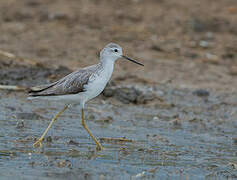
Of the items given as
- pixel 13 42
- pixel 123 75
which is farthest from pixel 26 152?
pixel 13 42

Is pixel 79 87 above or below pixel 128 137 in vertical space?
above

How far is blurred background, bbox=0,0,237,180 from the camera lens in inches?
255

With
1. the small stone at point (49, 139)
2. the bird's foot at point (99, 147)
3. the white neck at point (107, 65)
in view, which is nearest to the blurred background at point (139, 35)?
the white neck at point (107, 65)

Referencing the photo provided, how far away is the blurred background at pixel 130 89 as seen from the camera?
21.2 ft

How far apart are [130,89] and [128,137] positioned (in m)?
2.07

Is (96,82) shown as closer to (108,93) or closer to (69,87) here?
(69,87)

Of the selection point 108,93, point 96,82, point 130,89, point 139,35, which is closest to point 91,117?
point 108,93

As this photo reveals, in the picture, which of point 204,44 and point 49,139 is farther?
point 204,44

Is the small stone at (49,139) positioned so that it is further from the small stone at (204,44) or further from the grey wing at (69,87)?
the small stone at (204,44)

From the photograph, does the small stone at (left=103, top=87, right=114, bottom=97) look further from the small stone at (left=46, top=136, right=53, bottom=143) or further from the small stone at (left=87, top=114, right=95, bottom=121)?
the small stone at (left=46, top=136, right=53, bottom=143)

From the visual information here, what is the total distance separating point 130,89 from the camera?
9742 millimetres

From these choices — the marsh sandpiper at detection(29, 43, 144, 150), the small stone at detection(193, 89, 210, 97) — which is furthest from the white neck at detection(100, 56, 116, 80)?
the small stone at detection(193, 89, 210, 97)

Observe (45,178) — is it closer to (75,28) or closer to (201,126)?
(201,126)

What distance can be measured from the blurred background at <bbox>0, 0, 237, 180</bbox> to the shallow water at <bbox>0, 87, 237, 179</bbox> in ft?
0.05
